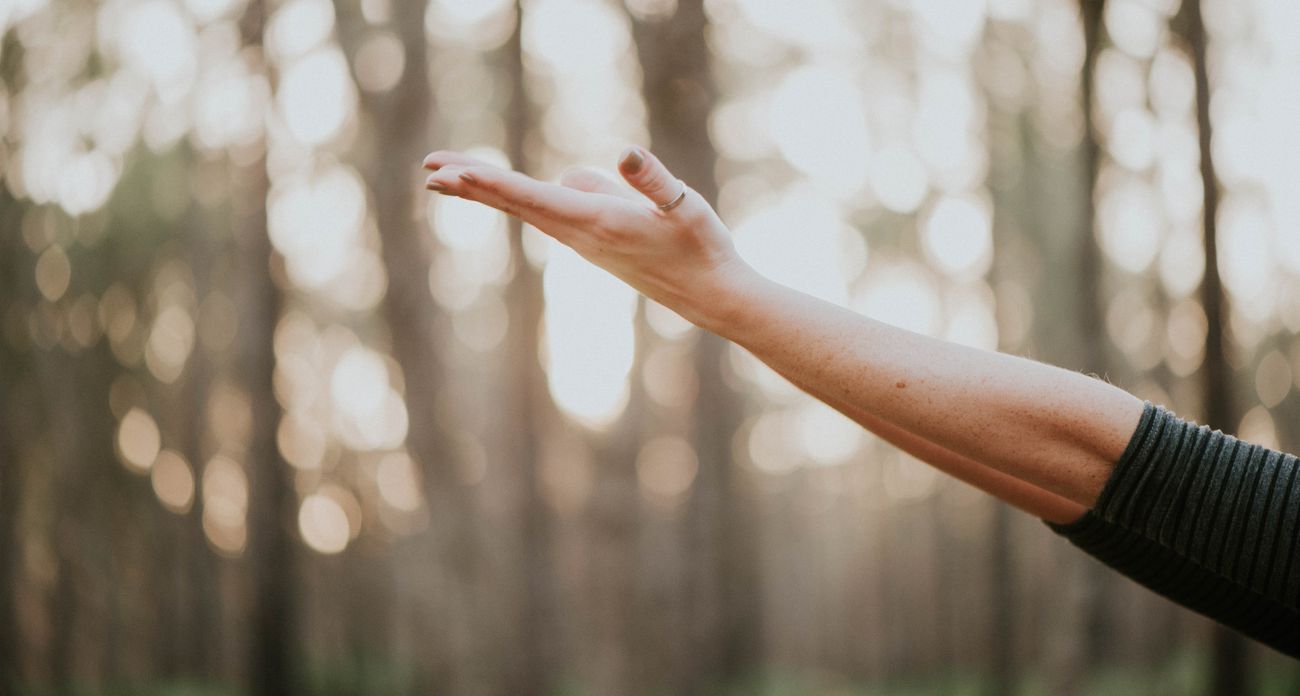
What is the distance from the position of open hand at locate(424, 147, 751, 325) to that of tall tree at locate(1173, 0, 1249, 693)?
18.2 feet

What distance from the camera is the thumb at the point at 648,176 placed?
113cm

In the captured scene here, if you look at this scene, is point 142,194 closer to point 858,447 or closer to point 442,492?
point 442,492

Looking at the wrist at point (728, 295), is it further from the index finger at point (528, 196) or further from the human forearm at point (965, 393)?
the index finger at point (528, 196)

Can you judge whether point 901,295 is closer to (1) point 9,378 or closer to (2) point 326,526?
(2) point 326,526

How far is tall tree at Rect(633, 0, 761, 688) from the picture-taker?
5.80 metres

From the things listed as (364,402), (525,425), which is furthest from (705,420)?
(364,402)

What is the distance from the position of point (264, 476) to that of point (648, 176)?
589 cm

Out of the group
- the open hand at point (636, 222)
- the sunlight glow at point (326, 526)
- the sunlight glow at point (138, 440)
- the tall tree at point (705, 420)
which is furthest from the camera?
the sunlight glow at point (326, 526)

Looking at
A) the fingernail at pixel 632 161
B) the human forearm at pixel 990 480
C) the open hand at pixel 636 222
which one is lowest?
the human forearm at pixel 990 480

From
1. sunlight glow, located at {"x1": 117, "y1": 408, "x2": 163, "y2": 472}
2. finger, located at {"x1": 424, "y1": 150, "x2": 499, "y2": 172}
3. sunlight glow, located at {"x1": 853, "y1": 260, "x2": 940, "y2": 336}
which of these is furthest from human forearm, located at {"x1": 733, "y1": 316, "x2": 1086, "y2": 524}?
sunlight glow, located at {"x1": 117, "y1": 408, "x2": 163, "y2": 472}

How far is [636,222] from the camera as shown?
120 centimetres

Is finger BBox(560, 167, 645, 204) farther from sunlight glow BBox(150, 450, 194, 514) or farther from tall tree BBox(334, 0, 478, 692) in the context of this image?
sunlight glow BBox(150, 450, 194, 514)

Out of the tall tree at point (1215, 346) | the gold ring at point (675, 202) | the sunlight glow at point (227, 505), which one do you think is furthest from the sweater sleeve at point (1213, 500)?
the sunlight glow at point (227, 505)

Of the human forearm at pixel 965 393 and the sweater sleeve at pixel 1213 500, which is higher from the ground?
the human forearm at pixel 965 393
